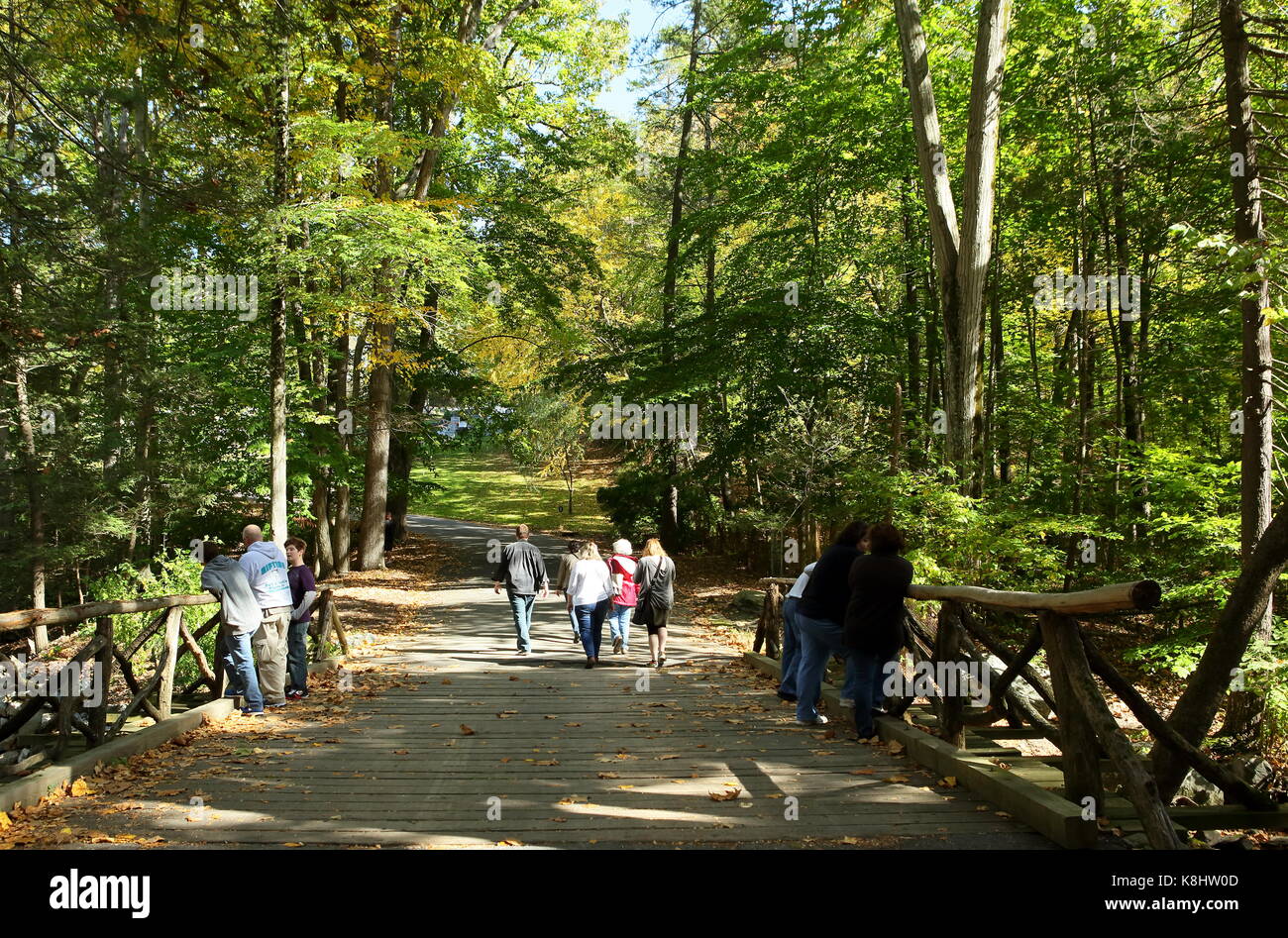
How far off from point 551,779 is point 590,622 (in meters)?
5.93

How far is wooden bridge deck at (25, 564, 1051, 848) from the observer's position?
508 cm

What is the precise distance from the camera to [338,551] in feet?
77.9

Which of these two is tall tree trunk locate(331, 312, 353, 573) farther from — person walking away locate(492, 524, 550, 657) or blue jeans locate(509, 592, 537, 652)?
person walking away locate(492, 524, 550, 657)

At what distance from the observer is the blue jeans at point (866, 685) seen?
746 cm

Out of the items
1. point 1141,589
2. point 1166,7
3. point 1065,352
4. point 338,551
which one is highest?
point 1166,7

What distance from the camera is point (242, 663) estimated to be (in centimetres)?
877

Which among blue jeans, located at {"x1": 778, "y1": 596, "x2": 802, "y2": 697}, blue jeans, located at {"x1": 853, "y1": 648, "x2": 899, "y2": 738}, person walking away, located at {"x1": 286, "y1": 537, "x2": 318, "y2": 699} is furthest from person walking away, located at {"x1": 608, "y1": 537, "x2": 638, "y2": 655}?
blue jeans, located at {"x1": 853, "y1": 648, "x2": 899, "y2": 738}

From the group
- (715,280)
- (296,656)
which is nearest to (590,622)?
(296,656)

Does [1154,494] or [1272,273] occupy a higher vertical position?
[1272,273]

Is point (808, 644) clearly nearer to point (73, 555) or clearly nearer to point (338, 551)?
point (73, 555)

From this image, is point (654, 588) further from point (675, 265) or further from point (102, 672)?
point (675, 265)

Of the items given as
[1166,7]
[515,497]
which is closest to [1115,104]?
[1166,7]

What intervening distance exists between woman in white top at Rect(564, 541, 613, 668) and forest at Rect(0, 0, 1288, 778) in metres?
3.90
